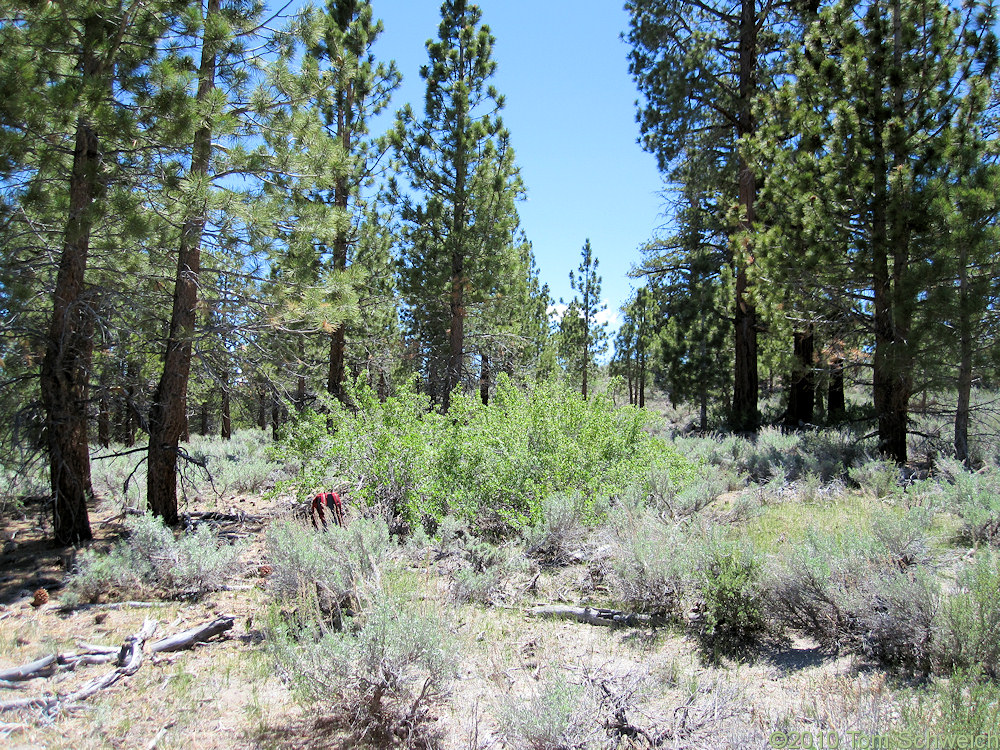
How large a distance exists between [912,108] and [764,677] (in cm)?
746

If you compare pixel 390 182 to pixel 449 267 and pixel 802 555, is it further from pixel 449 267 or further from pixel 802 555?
pixel 802 555

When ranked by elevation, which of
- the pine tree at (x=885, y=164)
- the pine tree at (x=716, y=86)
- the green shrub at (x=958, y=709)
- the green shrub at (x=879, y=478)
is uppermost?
the pine tree at (x=716, y=86)

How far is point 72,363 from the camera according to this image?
5.92 metres

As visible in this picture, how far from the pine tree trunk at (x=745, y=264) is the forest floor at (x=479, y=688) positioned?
8663mm

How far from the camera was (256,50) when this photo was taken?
6.46m

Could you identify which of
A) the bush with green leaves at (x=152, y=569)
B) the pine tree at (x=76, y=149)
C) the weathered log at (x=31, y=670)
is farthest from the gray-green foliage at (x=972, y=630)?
the pine tree at (x=76, y=149)

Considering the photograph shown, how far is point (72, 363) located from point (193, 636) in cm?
377

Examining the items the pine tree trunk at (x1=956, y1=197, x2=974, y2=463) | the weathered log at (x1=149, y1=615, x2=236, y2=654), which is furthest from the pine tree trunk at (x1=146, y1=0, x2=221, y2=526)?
the pine tree trunk at (x1=956, y1=197, x2=974, y2=463)

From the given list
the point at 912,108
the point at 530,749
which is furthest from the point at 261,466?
the point at 912,108

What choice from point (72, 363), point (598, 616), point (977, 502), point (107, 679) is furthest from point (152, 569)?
point (977, 502)

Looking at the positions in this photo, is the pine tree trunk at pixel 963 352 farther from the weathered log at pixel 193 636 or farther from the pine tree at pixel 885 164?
the weathered log at pixel 193 636

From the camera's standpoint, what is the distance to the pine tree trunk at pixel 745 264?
37.7ft

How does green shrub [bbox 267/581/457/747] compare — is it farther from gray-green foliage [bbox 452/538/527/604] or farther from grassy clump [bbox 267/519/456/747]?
gray-green foliage [bbox 452/538/527/604]

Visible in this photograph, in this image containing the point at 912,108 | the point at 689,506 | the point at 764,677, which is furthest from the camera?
the point at 912,108
